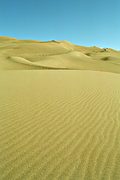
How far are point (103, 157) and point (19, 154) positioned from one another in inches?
54.0

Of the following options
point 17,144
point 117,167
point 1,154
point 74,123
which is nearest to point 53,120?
point 74,123

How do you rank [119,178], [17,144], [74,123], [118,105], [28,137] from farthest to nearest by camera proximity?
[118,105] < [74,123] < [28,137] < [17,144] < [119,178]

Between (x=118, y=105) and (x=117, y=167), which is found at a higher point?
(x=118, y=105)

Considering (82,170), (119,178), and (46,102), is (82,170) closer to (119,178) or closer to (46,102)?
(119,178)

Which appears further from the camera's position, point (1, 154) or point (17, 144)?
point (17, 144)

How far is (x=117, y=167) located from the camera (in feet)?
10.2

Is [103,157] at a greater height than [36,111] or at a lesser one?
lesser

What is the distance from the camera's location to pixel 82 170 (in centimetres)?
303

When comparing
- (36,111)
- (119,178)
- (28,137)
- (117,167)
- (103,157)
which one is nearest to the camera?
(119,178)

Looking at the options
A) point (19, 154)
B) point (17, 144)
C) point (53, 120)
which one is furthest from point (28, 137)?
point (53, 120)

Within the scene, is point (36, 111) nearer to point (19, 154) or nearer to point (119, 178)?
point (19, 154)

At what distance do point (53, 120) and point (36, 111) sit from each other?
2.91ft

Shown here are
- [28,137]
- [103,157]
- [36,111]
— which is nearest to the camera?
[103,157]

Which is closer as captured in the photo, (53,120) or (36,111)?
(53,120)
